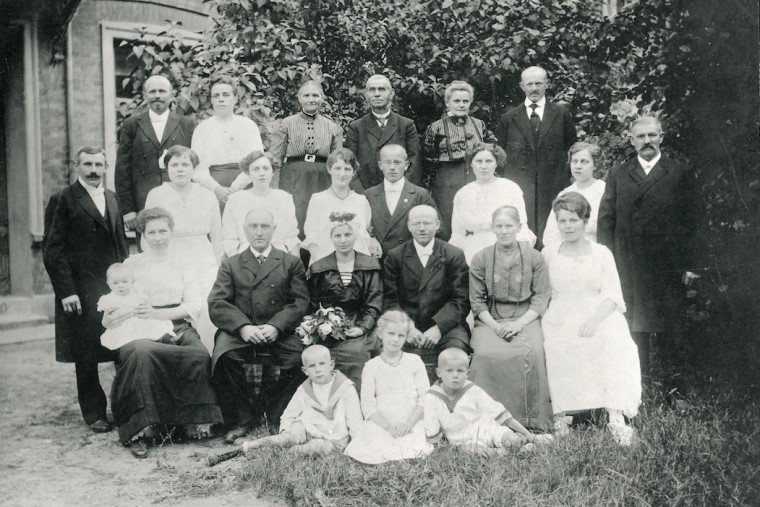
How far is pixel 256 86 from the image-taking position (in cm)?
772

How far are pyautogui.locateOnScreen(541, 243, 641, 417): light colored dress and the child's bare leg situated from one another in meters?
1.45

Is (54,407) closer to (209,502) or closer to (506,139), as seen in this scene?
(209,502)

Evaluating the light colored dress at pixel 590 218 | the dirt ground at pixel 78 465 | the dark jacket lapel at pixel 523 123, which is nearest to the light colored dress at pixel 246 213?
the dirt ground at pixel 78 465

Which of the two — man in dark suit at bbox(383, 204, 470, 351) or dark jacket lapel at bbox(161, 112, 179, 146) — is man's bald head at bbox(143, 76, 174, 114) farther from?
man in dark suit at bbox(383, 204, 470, 351)

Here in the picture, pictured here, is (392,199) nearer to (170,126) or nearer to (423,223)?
(423,223)

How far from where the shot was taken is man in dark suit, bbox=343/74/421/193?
21.5 ft

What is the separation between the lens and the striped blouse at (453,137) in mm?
6520

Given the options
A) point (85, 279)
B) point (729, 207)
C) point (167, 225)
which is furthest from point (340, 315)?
point (729, 207)

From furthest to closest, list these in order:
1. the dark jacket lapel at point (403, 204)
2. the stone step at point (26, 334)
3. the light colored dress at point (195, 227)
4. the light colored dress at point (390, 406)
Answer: the stone step at point (26, 334)
the dark jacket lapel at point (403, 204)
the light colored dress at point (195, 227)
the light colored dress at point (390, 406)

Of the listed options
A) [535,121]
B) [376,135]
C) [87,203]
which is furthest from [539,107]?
[87,203]

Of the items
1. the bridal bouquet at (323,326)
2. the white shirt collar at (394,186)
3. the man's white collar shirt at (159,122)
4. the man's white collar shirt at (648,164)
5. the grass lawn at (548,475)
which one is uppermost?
the man's white collar shirt at (159,122)

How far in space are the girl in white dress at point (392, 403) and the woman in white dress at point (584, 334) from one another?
0.87 meters

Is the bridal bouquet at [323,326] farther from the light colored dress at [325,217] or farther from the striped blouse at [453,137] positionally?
the striped blouse at [453,137]

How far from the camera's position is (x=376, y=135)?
656 cm
